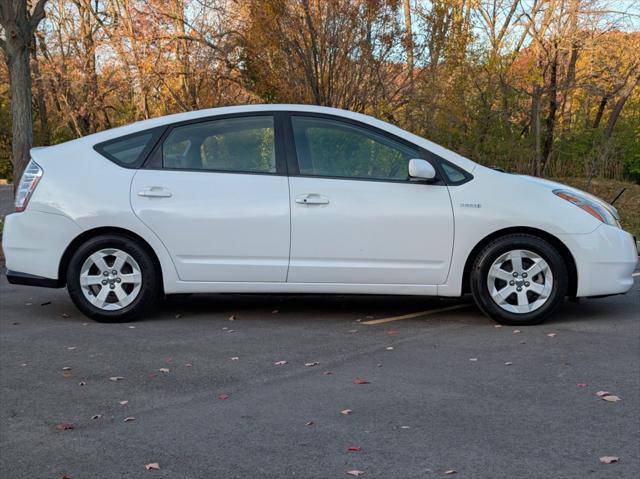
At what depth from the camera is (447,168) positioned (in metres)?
7.10

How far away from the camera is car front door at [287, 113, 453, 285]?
6980 millimetres

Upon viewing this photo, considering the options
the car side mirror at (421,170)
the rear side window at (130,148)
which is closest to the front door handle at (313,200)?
the car side mirror at (421,170)

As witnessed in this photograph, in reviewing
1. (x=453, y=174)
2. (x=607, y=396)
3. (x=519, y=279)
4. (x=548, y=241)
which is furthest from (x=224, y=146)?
(x=607, y=396)

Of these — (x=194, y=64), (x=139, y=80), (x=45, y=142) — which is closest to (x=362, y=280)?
(x=194, y=64)

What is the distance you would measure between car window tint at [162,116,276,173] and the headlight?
2425 millimetres

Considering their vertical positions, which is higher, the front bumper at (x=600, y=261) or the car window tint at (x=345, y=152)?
the car window tint at (x=345, y=152)

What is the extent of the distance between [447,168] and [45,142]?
3023cm

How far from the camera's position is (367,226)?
6977mm

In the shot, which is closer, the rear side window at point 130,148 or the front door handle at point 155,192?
the front door handle at point 155,192

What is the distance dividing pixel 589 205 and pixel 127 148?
390 cm

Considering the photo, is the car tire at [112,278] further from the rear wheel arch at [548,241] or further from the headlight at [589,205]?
the headlight at [589,205]

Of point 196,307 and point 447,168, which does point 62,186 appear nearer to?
point 196,307

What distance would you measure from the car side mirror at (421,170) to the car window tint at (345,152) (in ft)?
0.65

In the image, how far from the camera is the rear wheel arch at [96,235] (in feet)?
23.4
